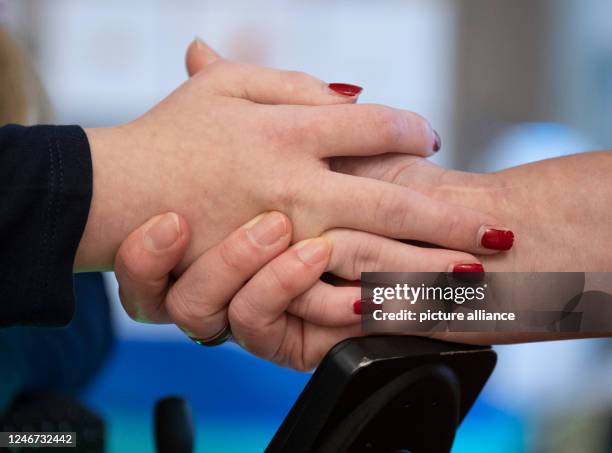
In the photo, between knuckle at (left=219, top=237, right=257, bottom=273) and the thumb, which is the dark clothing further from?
the thumb

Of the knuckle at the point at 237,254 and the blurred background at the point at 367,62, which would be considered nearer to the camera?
the knuckle at the point at 237,254

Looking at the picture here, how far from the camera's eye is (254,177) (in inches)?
31.4

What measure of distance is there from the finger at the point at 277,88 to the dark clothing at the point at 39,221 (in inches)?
8.2

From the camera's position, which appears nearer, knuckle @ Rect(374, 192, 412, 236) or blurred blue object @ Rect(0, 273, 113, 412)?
knuckle @ Rect(374, 192, 412, 236)

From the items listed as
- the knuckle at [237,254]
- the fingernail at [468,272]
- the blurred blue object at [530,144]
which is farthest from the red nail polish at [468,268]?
the blurred blue object at [530,144]

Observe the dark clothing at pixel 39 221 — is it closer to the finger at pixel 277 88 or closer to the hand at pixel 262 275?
the hand at pixel 262 275

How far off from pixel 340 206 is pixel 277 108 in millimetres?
138

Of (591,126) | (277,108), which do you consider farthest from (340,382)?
(591,126)

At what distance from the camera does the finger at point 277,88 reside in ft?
2.78

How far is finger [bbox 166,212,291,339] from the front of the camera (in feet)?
2.53

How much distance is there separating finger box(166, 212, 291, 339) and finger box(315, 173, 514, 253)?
67 mm

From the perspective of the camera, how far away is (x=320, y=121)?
81 centimetres

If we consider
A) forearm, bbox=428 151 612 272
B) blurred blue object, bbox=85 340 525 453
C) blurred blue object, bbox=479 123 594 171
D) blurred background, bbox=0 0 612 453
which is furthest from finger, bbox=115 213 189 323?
blurred blue object, bbox=479 123 594 171

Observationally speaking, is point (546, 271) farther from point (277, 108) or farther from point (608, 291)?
point (277, 108)
